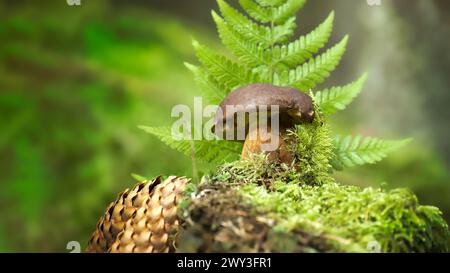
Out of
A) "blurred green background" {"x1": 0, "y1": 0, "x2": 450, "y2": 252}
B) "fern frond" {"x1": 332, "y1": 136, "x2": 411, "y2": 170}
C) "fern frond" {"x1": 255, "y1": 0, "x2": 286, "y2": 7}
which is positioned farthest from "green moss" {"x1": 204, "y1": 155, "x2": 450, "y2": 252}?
"blurred green background" {"x1": 0, "y1": 0, "x2": 450, "y2": 252}

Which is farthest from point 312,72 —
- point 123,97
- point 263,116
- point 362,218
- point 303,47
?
point 123,97

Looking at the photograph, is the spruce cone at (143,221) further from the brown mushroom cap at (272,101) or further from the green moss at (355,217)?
the brown mushroom cap at (272,101)

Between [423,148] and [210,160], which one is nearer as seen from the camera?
[210,160]

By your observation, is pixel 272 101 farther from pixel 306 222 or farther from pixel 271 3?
pixel 271 3
